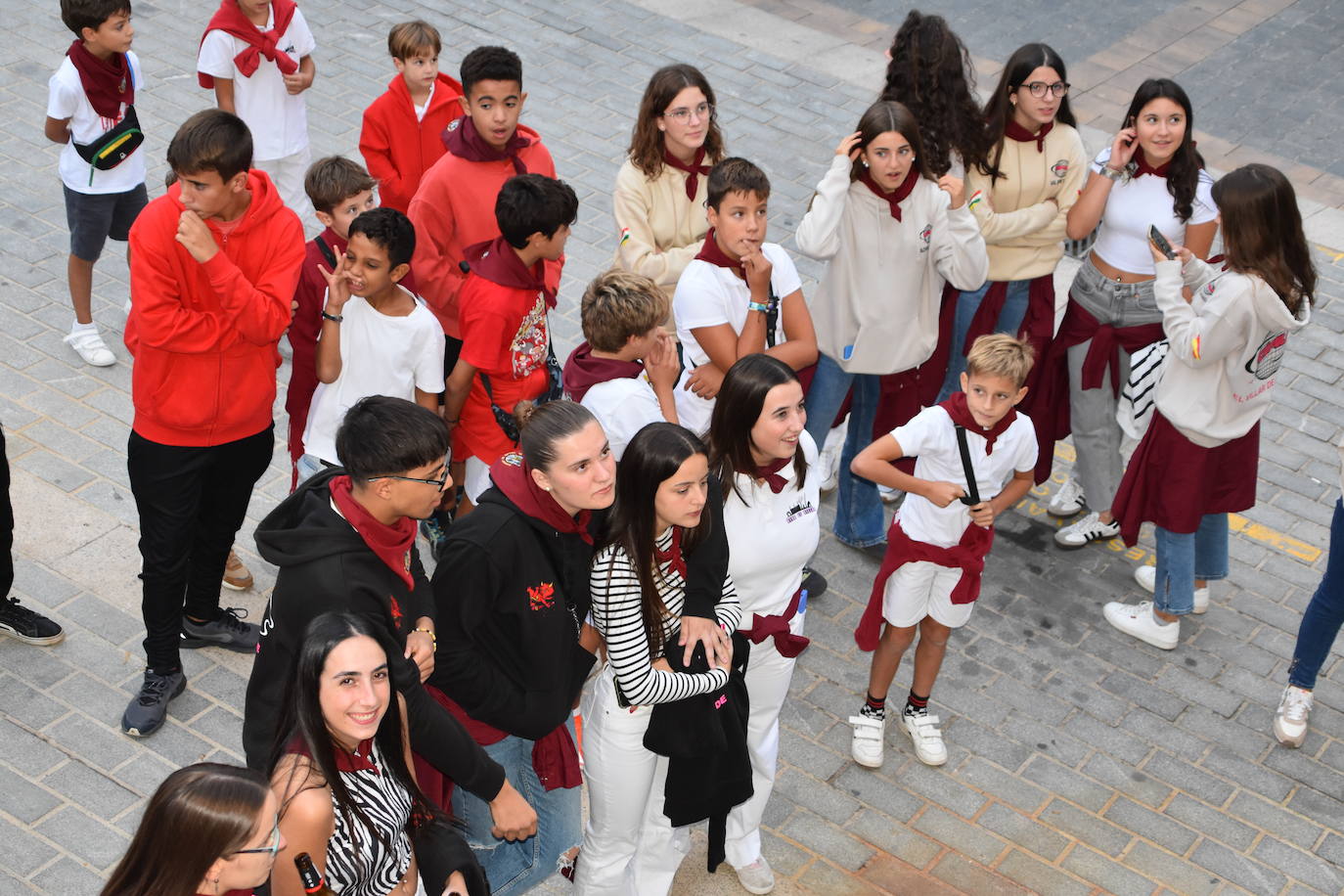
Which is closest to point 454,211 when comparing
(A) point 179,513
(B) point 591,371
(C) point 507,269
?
(C) point 507,269

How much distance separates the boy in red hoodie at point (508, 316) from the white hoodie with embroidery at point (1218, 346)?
93.5 inches

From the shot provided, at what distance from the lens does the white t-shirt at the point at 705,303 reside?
5.39 meters

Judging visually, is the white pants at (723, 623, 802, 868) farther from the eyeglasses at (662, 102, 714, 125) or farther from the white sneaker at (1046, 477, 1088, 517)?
the white sneaker at (1046, 477, 1088, 517)

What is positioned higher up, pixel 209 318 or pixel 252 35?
pixel 252 35

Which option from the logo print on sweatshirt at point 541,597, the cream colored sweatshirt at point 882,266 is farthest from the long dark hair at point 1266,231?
the logo print on sweatshirt at point 541,597

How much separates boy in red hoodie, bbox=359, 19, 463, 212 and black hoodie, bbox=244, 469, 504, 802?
3258 millimetres

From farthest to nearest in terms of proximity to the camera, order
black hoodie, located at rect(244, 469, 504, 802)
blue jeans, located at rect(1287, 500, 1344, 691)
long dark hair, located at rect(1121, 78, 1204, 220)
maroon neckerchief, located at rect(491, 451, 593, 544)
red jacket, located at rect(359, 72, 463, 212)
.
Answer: red jacket, located at rect(359, 72, 463, 212), long dark hair, located at rect(1121, 78, 1204, 220), blue jeans, located at rect(1287, 500, 1344, 691), maroon neckerchief, located at rect(491, 451, 593, 544), black hoodie, located at rect(244, 469, 504, 802)

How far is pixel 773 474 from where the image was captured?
450cm

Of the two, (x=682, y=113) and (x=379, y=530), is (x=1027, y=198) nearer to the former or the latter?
(x=682, y=113)

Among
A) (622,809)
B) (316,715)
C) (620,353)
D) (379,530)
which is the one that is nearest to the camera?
(316,715)

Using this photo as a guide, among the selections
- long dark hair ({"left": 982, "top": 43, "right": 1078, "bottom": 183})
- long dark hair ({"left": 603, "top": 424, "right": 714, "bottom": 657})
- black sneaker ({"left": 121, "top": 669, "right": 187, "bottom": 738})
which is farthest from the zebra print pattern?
long dark hair ({"left": 982, "top": 43, "right": 1078, "bottom": 183})

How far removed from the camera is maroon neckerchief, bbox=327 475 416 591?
375cm

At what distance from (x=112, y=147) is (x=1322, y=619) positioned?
5553 mm

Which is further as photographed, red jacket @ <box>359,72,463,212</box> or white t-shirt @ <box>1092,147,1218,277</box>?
red jacket @ <box>359,72,463,212</box>
